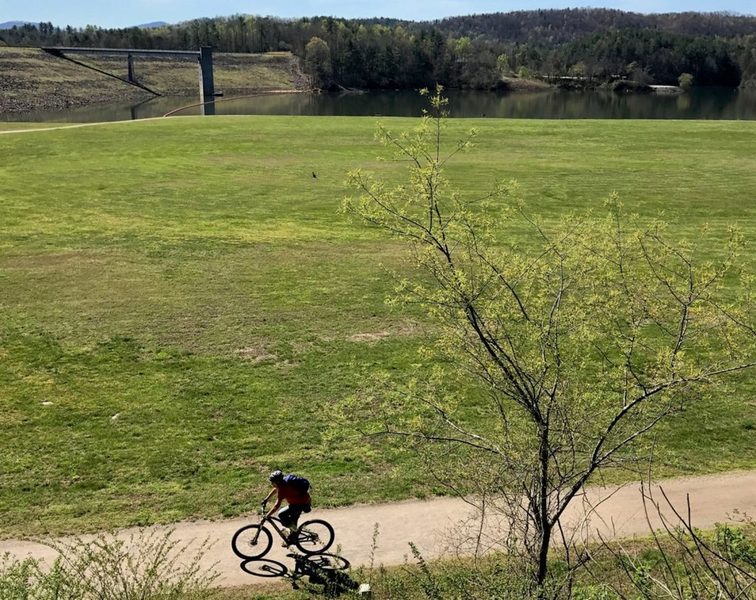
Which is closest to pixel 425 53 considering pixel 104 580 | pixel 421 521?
pixel 421 521

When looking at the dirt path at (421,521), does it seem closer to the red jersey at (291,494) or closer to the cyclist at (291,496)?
the cyclist at (291,496)

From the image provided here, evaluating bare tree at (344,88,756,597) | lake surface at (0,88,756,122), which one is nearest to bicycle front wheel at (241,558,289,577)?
bare tree at (344,88,756,597)

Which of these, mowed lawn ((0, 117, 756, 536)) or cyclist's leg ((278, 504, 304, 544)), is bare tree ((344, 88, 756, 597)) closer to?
mowed lawn ((0, 117, 756, 536))

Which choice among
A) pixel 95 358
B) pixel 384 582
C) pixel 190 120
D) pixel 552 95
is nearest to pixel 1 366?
pixel 95 358

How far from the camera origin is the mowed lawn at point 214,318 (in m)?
12.4

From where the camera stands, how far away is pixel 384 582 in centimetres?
930

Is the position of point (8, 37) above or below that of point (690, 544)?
above

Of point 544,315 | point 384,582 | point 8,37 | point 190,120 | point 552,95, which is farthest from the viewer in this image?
point 8,37

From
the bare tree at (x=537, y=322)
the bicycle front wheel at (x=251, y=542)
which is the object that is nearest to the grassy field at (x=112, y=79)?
the bicycle front wheel at (x=251, y=542)

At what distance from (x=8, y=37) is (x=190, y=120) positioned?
147 metres

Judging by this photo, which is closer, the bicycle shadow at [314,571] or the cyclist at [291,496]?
the bicycle shadow at [314,571]

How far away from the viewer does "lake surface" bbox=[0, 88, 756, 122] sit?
75812 millimetres

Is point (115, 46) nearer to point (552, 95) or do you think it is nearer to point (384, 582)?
point (552, 95)

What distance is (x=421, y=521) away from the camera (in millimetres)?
11008
